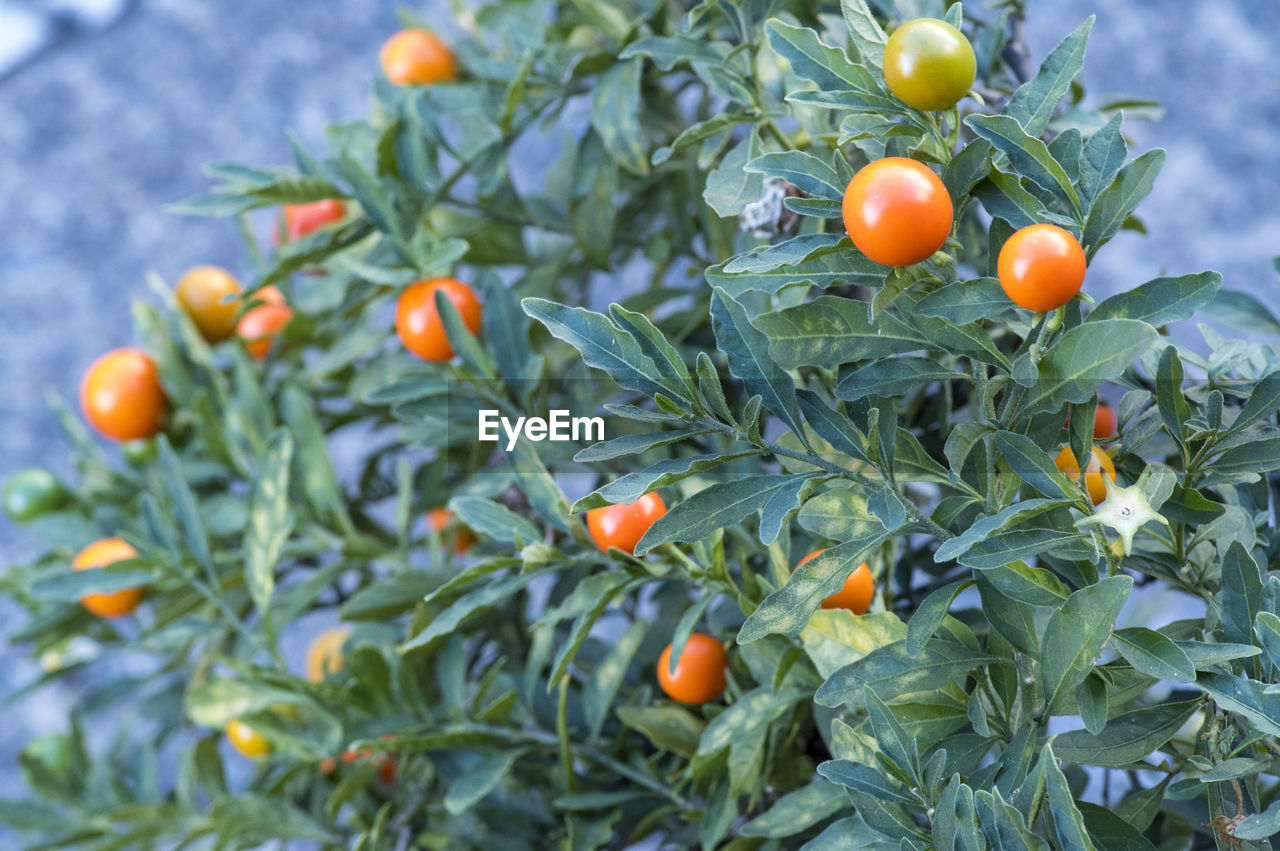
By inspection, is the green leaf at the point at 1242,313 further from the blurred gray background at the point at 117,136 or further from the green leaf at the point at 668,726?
the blurred gray background at the point at 117,136

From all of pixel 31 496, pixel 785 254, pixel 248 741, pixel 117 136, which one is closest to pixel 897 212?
pixel 785 254

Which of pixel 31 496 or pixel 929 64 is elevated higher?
pixel 929 64

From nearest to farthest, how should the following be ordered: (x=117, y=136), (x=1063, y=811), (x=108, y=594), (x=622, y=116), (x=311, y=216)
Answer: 1. (x=1063, y=811)
2. (x=622, y=116)
3. (x=108, y=594)
4. (x=311, y=216)
5. (x=117, y=136)

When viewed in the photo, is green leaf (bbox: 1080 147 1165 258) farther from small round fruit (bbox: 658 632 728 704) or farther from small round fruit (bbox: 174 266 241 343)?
small round fruit (bbox: 174 266 241 343)

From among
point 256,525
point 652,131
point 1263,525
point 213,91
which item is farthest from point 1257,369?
point 213,91

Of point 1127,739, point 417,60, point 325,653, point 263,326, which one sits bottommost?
point 325,653

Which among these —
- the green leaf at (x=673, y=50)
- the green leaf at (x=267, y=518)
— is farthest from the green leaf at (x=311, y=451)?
the green leaf at (x=673, y=50)
